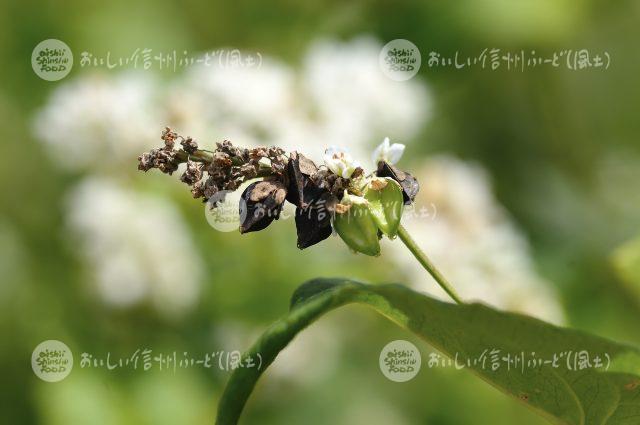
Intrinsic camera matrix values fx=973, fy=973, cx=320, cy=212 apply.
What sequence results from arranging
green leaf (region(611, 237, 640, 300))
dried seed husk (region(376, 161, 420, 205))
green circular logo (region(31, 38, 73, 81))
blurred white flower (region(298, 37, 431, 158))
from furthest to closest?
green circular logo (region(31, 38, 73, 81)), blurred white flower (region(298, 37, 431, 158)), green leaf (region(611, 237, 640, 300)), dried seed husk (region(376, 161, 420, 205))

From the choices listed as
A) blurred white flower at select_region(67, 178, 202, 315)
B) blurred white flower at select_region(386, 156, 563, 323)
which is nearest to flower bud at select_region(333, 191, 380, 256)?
blurred white flower at select_region(386, 156, 563, 323)

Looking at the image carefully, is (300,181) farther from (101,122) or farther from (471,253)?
(101,122)

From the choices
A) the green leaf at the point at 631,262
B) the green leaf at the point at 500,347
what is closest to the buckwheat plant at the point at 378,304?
the green leaf at the point at 500,347

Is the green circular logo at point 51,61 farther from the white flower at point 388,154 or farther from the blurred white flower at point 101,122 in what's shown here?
the white flower at point 388,154

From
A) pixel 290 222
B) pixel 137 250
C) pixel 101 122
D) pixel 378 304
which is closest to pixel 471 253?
pixel 290 222

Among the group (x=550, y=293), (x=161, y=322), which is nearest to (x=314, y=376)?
(x=161, y=322)

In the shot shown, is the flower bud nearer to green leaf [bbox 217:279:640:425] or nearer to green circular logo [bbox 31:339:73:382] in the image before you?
green leaf [bbox 217:279:640:425]

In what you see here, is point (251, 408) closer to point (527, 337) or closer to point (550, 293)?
point (550, 293)
